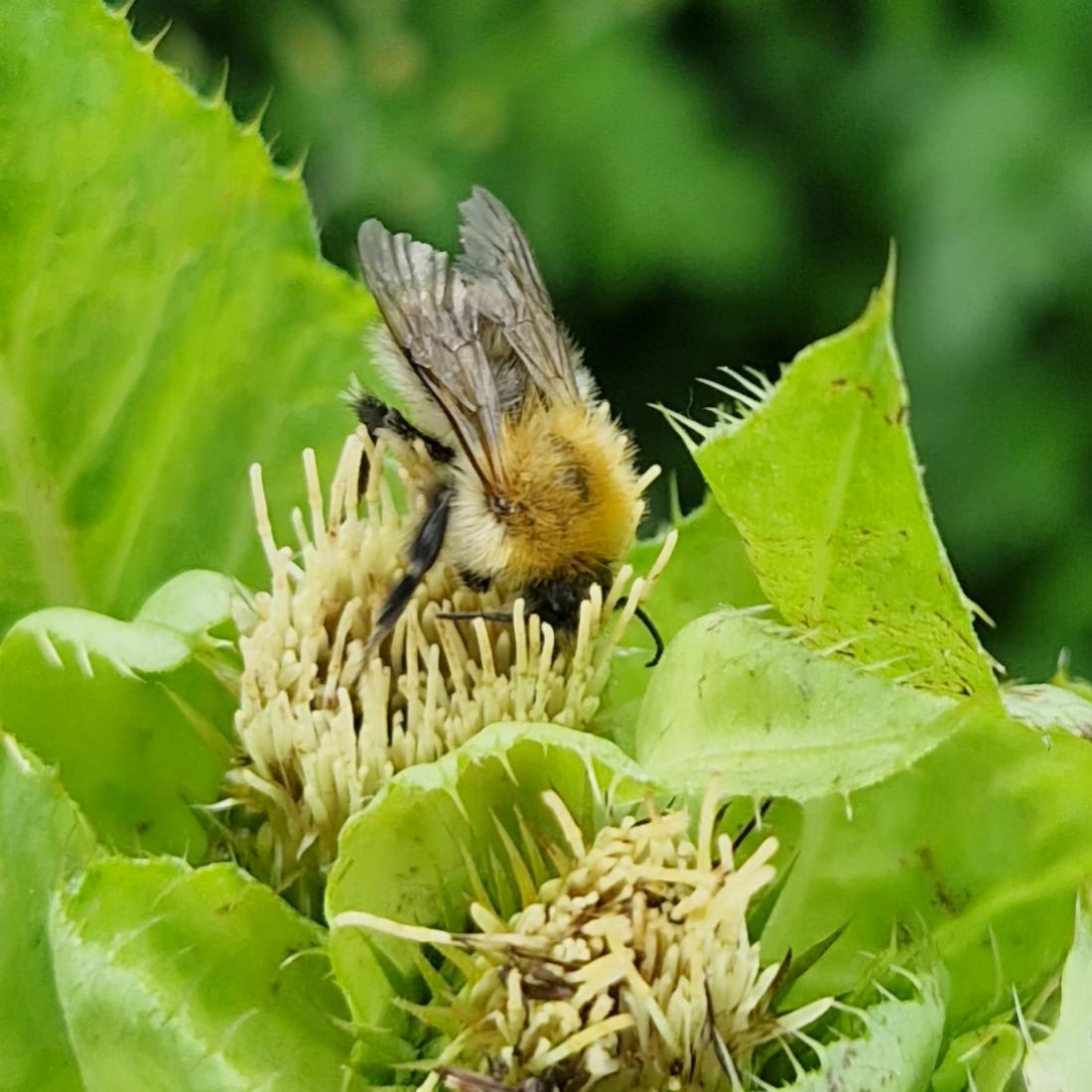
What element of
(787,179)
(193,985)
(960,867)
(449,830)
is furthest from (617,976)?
(787,179)

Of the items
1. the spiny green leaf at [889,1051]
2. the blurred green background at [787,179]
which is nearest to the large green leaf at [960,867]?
the spiny green leaf at [889,1051]

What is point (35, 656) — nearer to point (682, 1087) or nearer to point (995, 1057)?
point (682, 1087)

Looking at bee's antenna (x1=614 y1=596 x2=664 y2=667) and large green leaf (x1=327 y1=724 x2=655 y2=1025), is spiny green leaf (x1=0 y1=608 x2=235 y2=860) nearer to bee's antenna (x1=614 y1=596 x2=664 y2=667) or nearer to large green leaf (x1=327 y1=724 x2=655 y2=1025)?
large green leaf (x1=327 y1=724 x2=655 y2=1025)

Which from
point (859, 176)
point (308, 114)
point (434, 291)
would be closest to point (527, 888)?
A: point (434, 291)

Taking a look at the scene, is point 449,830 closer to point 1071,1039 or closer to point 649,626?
point 649,626

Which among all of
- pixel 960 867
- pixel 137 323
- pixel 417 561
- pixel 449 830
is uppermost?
pixel 137 323

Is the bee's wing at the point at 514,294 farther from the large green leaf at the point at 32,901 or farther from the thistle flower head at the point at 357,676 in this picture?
the large green leaf at the point at 32,901
